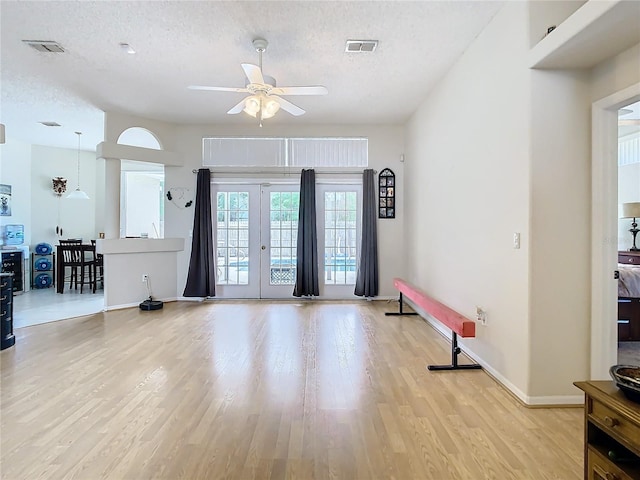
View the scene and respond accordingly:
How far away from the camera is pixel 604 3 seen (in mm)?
1900

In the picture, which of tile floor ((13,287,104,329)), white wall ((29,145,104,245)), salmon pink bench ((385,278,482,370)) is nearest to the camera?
salmon pink bench ((385,278,482,370))

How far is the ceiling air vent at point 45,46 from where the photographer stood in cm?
349

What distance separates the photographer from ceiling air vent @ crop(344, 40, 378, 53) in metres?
3.43

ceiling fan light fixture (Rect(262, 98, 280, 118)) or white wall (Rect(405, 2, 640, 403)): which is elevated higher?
ceiling fan light fixture (Rect(262, 98, 280, 118))

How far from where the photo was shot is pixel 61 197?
777 centimetres

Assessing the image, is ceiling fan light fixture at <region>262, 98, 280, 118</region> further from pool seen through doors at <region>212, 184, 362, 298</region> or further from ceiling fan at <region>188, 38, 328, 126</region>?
pool seen through doors at <region>212, 184, 362, 298</region>

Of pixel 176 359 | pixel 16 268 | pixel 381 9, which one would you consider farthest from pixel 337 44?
pixel 16 268

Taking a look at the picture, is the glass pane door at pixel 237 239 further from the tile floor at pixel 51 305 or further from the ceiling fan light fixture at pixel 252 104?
the ceiling fan light fixture at pixel 252 104

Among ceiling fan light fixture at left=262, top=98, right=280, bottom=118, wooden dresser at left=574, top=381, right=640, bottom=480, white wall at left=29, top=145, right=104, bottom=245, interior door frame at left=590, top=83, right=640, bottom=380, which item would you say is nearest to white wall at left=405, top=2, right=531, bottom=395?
interior door frame at left=590, top=83, right=640, bottom=380

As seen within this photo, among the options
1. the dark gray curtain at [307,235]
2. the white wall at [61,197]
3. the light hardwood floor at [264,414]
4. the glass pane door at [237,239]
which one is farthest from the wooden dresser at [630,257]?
the white wall at [61,197]

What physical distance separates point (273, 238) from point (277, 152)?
153 cm

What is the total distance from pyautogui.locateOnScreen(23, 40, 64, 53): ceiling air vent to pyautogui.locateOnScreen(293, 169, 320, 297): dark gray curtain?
11.7ft

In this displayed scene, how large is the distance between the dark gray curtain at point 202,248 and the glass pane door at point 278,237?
90cm

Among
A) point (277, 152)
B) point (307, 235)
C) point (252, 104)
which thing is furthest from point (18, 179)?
point (252, 104)
